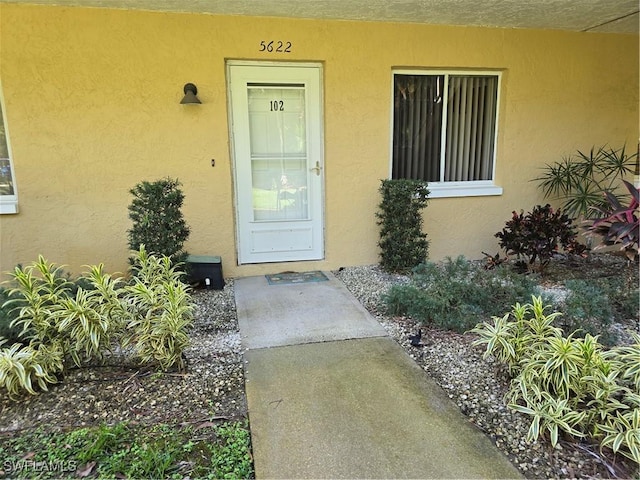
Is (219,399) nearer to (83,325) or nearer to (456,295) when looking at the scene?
(83,325)

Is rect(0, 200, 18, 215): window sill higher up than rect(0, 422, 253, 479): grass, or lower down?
higher up

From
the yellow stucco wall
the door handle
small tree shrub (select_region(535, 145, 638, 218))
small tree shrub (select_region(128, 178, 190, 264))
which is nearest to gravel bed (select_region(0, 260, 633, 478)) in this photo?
small tree shrub (select_region(128, 178, 190, 264))

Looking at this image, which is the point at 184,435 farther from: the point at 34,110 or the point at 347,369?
the point at 34,110

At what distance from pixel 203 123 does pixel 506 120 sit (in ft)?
11.9

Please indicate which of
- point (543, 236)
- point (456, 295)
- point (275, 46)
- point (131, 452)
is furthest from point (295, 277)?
point (131, 452)

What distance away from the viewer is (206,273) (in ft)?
14.1

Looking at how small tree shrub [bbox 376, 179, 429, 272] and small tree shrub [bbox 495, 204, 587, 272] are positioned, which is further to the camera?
small tree shrub [bbox 376, 179, 429, 272]

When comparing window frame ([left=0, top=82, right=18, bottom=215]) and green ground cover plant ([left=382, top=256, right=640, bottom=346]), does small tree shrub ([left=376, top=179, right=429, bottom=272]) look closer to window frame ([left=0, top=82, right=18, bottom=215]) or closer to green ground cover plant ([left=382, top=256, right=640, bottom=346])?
green ground cover plant ([left=382, top=256, right=640, bottom=346])

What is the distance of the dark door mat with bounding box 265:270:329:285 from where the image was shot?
181 inches

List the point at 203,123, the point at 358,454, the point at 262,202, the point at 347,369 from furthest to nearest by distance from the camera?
the point at 262,202
the point at 203,123
the point at 347,369
the point at 358,454

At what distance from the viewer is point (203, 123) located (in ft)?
14.4

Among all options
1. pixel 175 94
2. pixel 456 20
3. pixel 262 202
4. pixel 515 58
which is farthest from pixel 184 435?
pixel 515 58

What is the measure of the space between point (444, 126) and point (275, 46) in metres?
2.24

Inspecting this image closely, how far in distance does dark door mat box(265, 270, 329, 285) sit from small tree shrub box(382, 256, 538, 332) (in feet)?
3.76
